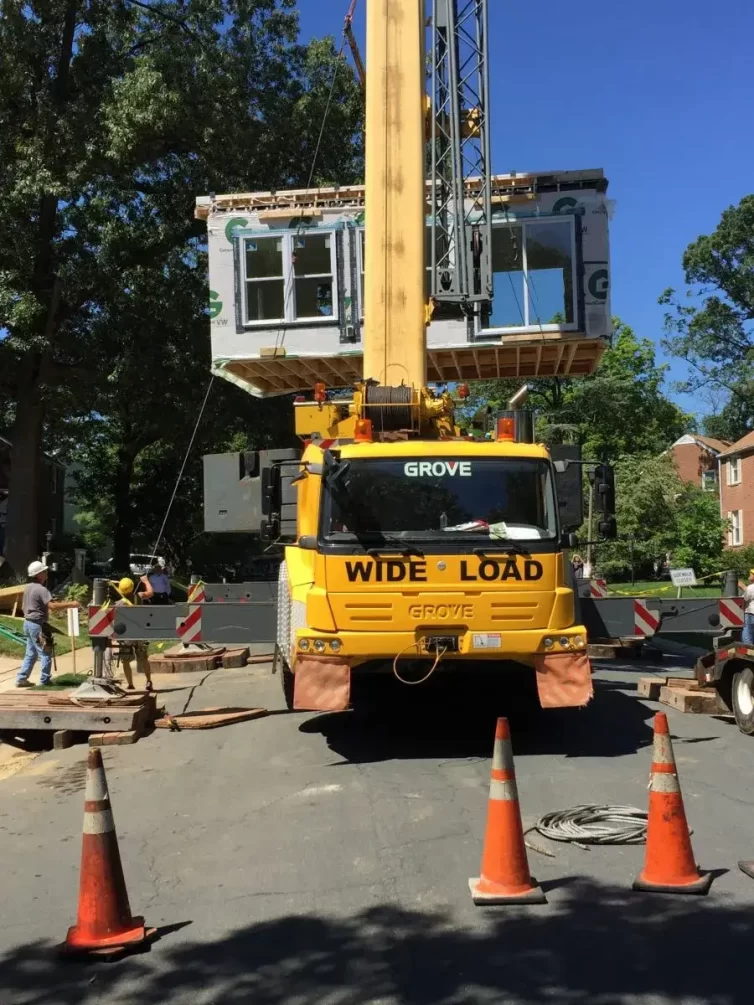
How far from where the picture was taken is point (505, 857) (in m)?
4.69

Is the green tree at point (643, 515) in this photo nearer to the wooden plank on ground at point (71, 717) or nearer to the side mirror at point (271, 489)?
the side mirror at point (271, 489)

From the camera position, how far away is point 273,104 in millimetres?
24641

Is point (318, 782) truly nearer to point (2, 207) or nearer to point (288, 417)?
point (2, 207)

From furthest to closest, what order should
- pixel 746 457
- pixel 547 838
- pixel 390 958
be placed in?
pixel 746 457, pixel 547 838, pixel 390 958

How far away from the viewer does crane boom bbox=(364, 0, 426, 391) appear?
10.5 meters

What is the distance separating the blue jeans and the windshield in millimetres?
6297

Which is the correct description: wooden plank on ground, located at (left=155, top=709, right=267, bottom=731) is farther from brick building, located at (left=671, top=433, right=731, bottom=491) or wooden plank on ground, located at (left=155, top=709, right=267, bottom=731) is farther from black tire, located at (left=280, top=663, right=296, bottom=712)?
brick building, located at (left=671, top=433, right=731, bottom=491)

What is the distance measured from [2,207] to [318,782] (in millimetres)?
19316

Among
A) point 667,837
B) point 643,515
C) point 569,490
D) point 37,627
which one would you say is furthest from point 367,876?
point 643,515

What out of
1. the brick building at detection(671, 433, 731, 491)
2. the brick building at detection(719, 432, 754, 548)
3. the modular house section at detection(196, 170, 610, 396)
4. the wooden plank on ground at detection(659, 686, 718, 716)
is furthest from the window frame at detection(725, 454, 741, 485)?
the wooden plank on ground at detection(659, 686, 718, 716)

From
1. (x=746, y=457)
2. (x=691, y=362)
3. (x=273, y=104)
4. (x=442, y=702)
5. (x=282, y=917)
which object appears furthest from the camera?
(x=691, y=362)

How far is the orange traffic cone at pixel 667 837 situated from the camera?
470 cm

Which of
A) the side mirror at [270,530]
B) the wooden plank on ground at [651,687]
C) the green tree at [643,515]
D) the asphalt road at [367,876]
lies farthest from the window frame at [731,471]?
the side mirror at [270,530]

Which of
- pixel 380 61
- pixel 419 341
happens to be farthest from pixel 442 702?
pixel 380 61
